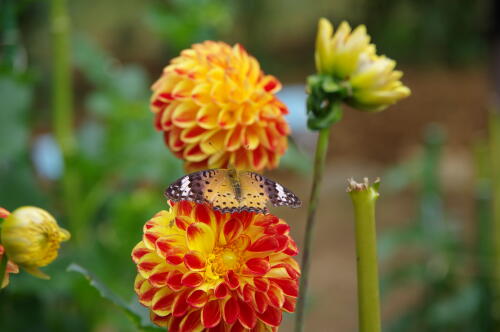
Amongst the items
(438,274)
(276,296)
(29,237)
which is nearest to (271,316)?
(276,296)

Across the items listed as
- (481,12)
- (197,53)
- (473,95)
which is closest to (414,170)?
(197,53)

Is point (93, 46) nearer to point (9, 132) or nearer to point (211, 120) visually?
point (9, 132)

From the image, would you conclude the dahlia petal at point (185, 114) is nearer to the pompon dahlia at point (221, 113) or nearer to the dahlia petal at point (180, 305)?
the pompon dahlia at point (221, 113)

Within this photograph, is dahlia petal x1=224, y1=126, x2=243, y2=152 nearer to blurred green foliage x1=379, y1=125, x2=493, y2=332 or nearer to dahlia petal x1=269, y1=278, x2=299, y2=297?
dahlia petal x1=269, y1=278, x2=299, y2=297

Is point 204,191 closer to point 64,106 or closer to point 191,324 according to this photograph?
point 191,324

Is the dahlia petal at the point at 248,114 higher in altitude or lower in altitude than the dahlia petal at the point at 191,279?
higher

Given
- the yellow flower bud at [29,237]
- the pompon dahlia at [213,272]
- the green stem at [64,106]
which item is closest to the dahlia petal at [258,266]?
the pompon dahlia at [213,272]

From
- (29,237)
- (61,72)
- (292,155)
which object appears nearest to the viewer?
(29,237)

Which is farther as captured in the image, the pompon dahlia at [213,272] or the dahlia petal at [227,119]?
the dahlia petal at [227,119]
